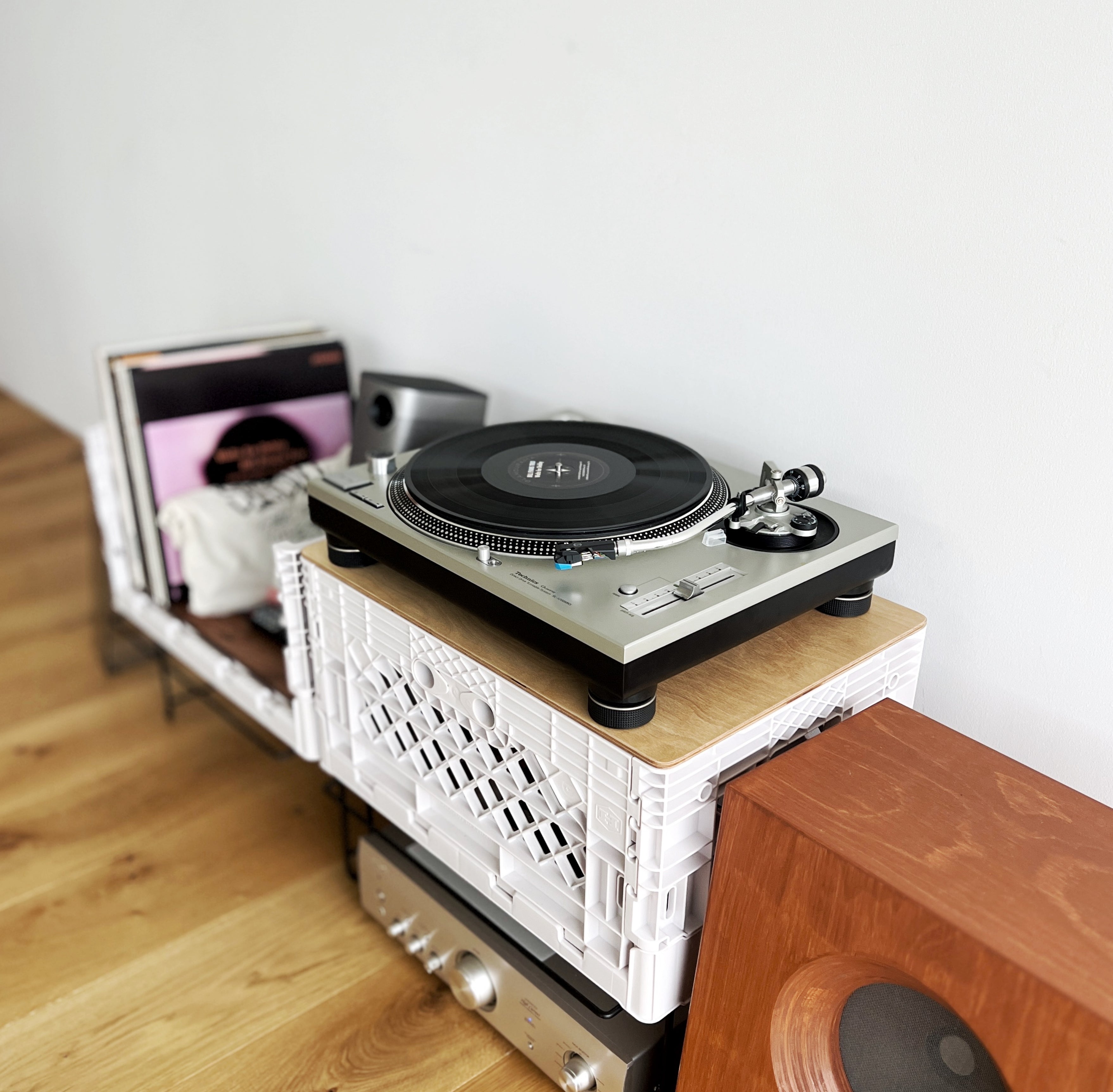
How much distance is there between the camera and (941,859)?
2.49 ft

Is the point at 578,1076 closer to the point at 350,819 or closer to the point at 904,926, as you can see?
the point at 904,926

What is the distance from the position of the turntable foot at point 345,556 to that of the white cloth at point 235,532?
48 cm

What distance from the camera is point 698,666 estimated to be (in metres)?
0.94

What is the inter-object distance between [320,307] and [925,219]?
3.75ft

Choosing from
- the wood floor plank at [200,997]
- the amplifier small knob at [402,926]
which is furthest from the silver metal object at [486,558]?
the wood floor plank at [200,997]

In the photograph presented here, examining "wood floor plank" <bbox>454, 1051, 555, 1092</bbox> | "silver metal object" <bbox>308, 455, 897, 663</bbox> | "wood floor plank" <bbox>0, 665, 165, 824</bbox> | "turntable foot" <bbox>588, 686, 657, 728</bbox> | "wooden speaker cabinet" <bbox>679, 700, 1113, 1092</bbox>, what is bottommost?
"wood floor plank" <bbox>454, 1051, 555, 1092</bbox>

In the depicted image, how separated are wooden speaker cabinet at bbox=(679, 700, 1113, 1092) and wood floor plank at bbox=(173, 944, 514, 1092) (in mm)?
337

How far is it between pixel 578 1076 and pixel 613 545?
1.80 feet

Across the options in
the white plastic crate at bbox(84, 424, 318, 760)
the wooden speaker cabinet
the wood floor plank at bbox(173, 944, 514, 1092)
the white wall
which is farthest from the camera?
the white plastic crate at bbox(84, 424, 318, 760)

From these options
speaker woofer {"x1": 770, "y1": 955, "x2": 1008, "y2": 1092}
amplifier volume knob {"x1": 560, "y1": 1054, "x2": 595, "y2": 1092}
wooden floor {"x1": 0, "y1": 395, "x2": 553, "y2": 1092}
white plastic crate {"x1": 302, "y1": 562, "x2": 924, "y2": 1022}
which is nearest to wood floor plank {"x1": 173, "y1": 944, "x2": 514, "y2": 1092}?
wooden floor {"x1": 0, "y1": 395, "x2": 553, "y2": 1092}

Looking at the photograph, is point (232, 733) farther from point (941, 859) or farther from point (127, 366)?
point (941, 859)

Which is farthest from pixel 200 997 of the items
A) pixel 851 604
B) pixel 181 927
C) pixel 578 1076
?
pixel 851 604

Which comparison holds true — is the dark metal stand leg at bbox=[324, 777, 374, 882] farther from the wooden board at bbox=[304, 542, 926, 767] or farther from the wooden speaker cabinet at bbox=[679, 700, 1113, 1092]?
the wooden speaker cabinet at bbox=[679, 700, 1113, 1092]

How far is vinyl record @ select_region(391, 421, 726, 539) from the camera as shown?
0.93 metres
